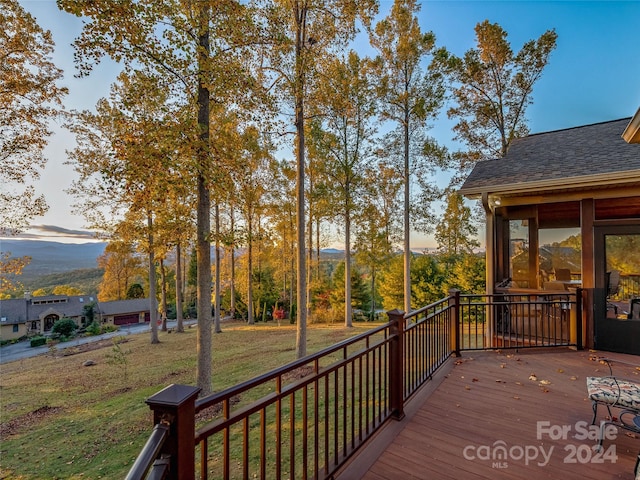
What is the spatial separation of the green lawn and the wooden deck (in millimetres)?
3826

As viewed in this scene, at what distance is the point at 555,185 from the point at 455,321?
2.98 m

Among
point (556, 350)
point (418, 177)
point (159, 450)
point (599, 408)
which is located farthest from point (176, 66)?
point (418, 177)

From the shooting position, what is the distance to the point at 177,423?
1027 millimetres

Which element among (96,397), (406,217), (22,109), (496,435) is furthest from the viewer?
(406,217)

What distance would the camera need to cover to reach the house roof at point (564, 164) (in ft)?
15.5

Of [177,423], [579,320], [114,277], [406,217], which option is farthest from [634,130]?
[114,277]

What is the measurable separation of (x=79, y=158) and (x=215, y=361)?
26.1 ft

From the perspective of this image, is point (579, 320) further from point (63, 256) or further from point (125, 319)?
point (125, 319)

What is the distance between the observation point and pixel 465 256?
1520 cm

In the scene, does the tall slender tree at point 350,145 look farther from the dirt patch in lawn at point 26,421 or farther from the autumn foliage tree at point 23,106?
the dirt patch in lawn at point 26,421

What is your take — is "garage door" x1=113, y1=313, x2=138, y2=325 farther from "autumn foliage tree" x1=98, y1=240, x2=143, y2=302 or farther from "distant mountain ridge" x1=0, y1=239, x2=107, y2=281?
"distant mountain ridge" x1=0, y1=239, x2=107, y2=281

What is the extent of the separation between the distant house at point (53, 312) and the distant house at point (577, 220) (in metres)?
27.8

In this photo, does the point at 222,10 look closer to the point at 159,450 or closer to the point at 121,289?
the point at 159,450

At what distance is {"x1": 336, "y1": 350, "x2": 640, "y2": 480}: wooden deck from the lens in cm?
214
